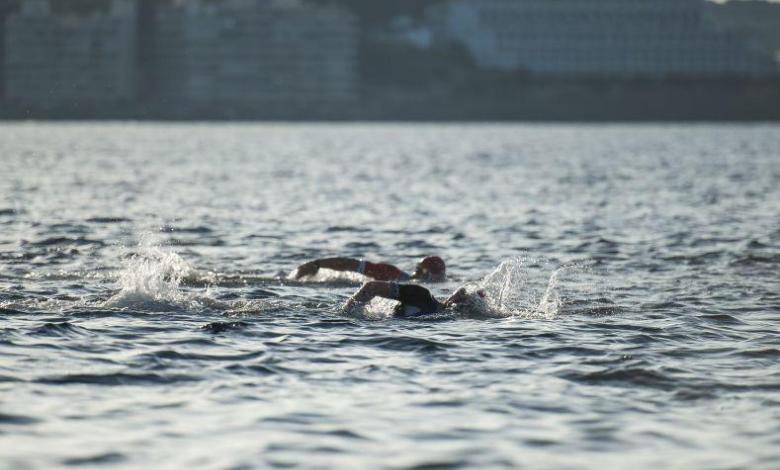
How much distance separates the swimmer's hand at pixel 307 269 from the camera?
20844 millimetres

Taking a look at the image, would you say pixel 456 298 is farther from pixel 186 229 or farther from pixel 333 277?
pixel 186 229

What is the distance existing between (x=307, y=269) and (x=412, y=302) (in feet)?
12.8

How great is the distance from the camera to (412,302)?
57.1 feet

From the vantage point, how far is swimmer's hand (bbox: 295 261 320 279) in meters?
20.8

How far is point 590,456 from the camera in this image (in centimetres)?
1061

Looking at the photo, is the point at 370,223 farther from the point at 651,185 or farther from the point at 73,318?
the point at 651,185

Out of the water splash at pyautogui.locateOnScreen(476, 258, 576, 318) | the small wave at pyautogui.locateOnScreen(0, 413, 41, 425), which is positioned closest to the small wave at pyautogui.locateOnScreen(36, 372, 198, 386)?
the small wave at pyautogui.locateOnScreen(0, 413, 41, 425)


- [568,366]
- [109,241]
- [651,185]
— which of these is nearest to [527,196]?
[651,185]

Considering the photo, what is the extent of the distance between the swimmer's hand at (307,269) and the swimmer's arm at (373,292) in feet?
10.7

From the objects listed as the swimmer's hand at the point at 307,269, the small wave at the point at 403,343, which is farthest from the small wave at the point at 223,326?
the swimmer's hand at the point at 307,269

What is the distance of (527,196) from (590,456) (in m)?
35.8

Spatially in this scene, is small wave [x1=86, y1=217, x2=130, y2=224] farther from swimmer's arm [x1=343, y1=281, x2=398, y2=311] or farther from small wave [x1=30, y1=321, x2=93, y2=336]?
small wave [x1=30, y1=321, x2=93, y2=336]

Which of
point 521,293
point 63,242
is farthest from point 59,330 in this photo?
point 63,242

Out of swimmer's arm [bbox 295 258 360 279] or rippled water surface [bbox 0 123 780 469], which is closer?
rippled water surface [bbox 0 123 780 469]
